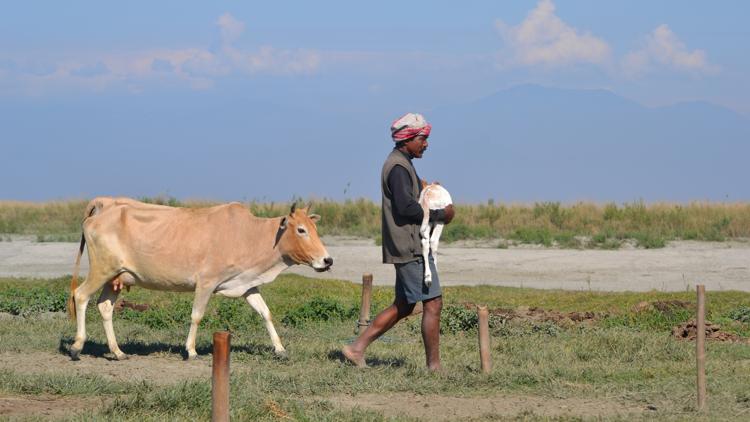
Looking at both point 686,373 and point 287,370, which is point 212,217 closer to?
point 287,370

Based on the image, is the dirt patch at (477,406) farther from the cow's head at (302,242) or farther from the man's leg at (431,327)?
the cow's head at (302,242)

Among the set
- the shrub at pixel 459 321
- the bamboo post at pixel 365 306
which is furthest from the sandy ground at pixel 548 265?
the bamboo post at pixel 365 306

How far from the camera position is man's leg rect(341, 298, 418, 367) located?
11.0 meters

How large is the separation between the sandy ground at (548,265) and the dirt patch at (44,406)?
1175 centimetres

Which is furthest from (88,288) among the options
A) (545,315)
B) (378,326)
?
(545,315)

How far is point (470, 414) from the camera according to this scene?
934cm

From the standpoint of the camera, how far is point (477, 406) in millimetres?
9664

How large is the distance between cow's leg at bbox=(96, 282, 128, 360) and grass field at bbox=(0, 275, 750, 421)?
16 centimetres

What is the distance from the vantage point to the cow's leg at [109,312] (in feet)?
39.4

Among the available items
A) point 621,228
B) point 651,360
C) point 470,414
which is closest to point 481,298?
point 651,360

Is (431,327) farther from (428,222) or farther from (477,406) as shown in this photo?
(477,406)

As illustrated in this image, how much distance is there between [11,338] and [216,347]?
6374 millimetres

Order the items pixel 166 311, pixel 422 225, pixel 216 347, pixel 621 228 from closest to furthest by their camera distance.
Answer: pixel 216 347 → pixel 422 225 → pixel 166 311 → pixel 621 228

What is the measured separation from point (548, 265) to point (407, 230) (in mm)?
14192
